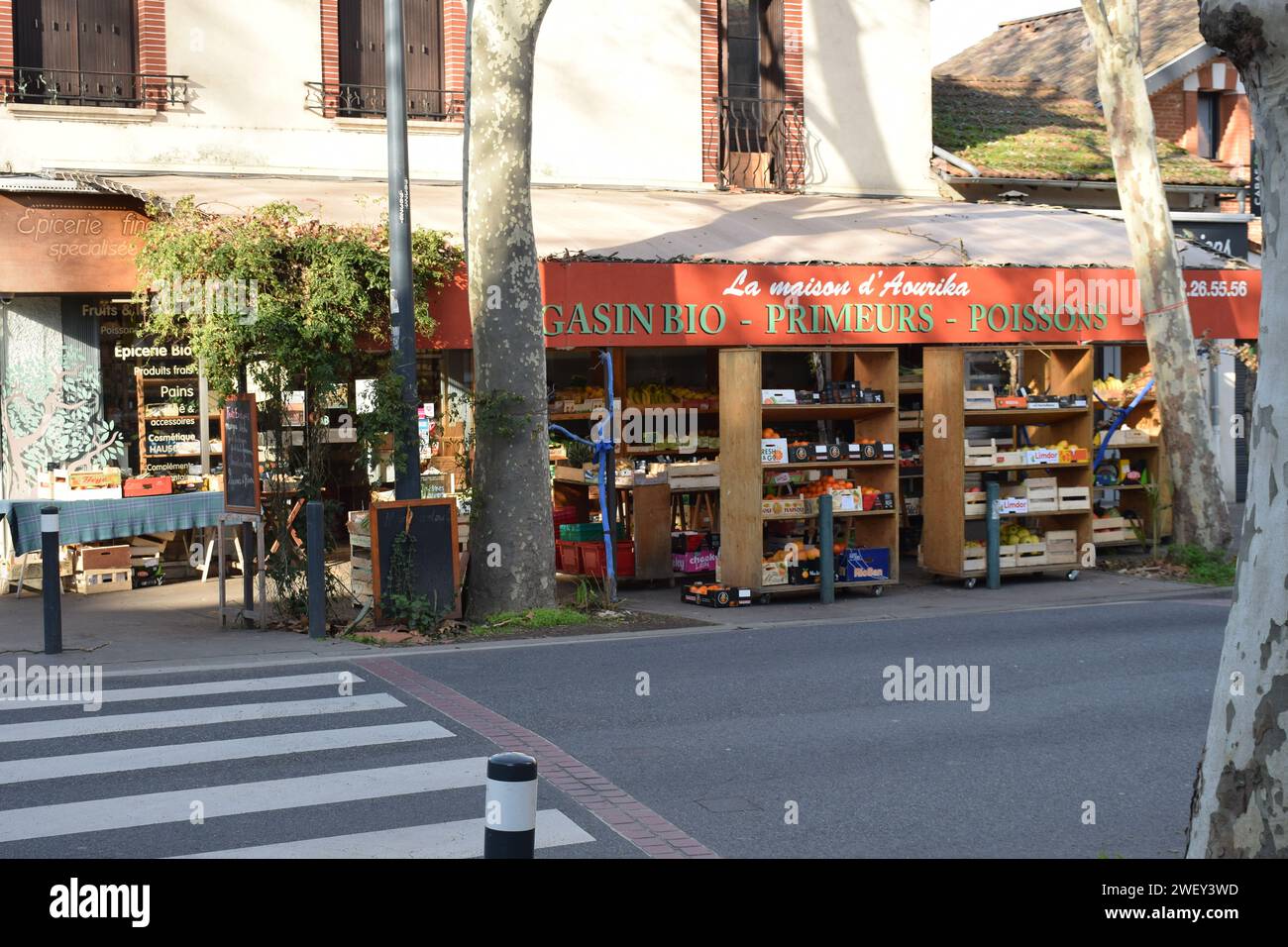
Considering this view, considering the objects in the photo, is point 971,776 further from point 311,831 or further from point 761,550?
point 761,550

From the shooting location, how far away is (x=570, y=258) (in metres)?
14.2

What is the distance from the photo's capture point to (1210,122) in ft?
84.5

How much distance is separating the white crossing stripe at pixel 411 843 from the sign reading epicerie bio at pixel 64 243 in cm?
919

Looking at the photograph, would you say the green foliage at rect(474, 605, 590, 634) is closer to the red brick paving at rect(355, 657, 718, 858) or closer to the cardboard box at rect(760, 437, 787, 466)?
the red brick paving at rect(355, 657, 718, 858)

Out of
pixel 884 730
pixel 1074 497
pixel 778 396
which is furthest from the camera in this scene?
pixel 1074 497

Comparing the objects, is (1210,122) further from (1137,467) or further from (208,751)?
(208,751)

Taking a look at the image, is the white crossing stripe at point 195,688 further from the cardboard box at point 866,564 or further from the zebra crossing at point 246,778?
the cardboard box at point 866,564

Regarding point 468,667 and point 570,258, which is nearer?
point 468,667

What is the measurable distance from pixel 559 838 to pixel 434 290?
7965 mm

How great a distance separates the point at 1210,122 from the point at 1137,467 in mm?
10148

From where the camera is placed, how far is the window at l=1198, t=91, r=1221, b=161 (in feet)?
84.1

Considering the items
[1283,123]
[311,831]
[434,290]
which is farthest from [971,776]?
[434,290]

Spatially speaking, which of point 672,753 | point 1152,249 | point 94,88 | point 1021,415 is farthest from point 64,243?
point 1152,249

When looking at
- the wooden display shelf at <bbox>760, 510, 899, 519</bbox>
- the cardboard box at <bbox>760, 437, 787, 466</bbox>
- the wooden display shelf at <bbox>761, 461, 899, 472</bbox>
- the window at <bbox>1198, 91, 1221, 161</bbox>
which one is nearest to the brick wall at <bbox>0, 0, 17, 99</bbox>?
the cardboard box at <bbox>760, 437, 787, 466</bbox>
